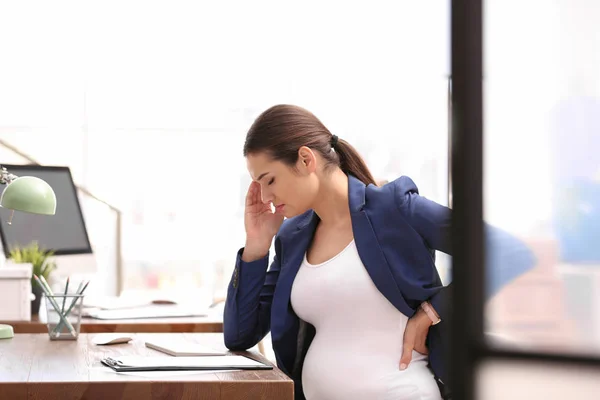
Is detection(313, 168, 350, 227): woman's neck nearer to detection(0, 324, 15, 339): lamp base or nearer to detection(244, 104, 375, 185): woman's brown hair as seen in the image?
detection(244, 104, 375, 185): woman's brown hair

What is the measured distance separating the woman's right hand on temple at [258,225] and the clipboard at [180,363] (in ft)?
1.30

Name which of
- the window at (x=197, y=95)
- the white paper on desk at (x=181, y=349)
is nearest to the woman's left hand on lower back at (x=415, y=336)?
the white paper on desk at (x=181, y=349)

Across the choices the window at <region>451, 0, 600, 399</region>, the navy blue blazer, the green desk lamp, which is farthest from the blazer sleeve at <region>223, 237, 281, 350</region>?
the window at <region>451, 0, 600, 399</region>

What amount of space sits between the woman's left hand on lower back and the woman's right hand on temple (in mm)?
426

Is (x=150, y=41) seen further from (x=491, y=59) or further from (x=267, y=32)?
(x=491, y=59)

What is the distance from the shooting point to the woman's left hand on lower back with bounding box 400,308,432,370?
1.88 m

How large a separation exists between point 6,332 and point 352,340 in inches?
34.4

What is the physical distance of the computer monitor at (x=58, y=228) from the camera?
275 cm

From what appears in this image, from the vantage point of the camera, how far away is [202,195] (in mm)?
5656

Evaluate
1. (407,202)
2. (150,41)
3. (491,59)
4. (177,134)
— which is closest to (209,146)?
(177,134)

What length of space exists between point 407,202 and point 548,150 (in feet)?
4.90

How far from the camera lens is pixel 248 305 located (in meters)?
2.07

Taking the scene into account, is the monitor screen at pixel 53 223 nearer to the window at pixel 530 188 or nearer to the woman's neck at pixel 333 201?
the woman's neck at pixel 333 201

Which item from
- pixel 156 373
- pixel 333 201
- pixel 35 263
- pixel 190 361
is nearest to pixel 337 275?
pixel 333 201
